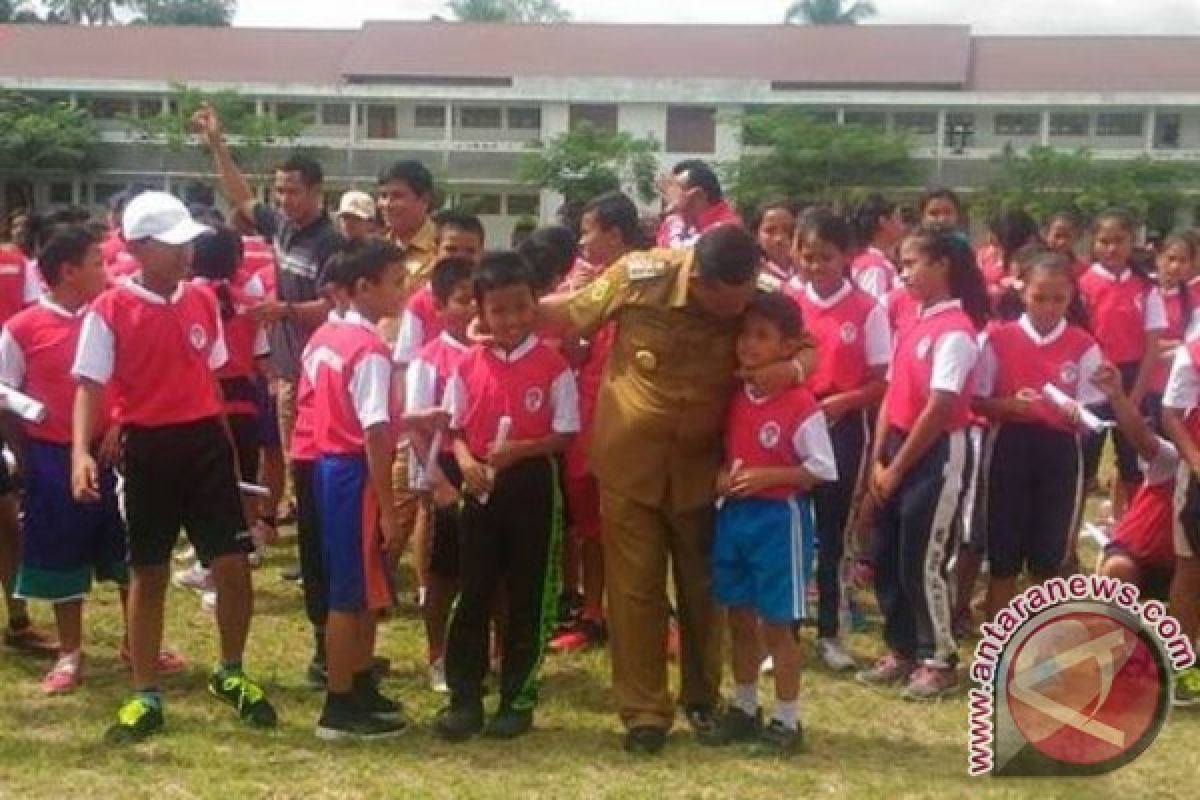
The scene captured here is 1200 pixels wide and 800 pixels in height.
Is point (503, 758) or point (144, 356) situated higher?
point (144, 356)

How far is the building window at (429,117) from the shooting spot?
142 ft

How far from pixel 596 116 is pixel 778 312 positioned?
39063 millimetres

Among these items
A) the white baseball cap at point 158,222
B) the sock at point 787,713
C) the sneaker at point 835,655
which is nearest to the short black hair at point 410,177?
the white baseball cap at point 158,222

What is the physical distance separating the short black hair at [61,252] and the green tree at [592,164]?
33640 mm

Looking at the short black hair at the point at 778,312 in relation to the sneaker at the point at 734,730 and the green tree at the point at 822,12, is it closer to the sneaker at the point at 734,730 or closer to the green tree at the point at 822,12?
the sneaker at the point at 734,730

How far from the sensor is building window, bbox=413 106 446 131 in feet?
142

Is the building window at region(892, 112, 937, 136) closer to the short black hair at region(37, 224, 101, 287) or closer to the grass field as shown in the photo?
the grass field

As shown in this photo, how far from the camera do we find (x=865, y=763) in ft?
14.3

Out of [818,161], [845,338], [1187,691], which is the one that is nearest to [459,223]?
[845,338]

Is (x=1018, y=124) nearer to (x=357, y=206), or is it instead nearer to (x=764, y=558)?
(x=357, y=206)

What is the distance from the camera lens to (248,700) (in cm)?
459

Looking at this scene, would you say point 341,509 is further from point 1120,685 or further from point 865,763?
point 1120,685

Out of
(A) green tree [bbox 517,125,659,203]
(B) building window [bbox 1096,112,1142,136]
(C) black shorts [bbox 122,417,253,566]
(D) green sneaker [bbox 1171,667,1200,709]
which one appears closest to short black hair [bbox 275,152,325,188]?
(C) black shorts [bbox 122,417,253,566]

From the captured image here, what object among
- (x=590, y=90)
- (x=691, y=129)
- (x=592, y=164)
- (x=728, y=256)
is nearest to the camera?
(x=728, y=256)
